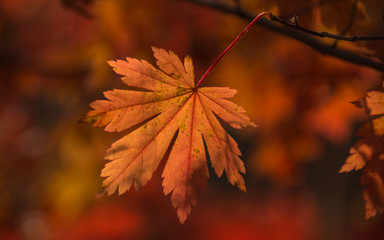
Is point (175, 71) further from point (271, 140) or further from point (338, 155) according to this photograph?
point (338, 155)

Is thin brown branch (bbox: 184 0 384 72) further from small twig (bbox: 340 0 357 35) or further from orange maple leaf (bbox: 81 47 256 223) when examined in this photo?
orange maple leaf (bbox: 81 47 256 223)

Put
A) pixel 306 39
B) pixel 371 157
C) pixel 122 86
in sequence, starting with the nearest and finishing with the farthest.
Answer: pixel 371 157, pixel 306 39, pixel 122 86

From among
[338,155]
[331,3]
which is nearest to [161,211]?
[338,155]

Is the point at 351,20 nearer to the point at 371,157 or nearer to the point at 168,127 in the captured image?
the point at 371,157

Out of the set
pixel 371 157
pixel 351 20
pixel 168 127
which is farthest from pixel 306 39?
pixel 168 127

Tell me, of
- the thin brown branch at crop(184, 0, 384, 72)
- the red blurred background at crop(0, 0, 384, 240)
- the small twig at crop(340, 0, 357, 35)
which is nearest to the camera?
the thin brown branch at crop(184, 0, 384, 72)

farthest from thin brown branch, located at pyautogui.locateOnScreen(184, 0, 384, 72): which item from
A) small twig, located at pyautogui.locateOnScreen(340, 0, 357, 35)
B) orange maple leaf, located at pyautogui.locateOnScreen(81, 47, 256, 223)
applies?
orange maple leaf, located at pyautogui.locateOnScreen(81, 47, 256, 223)
